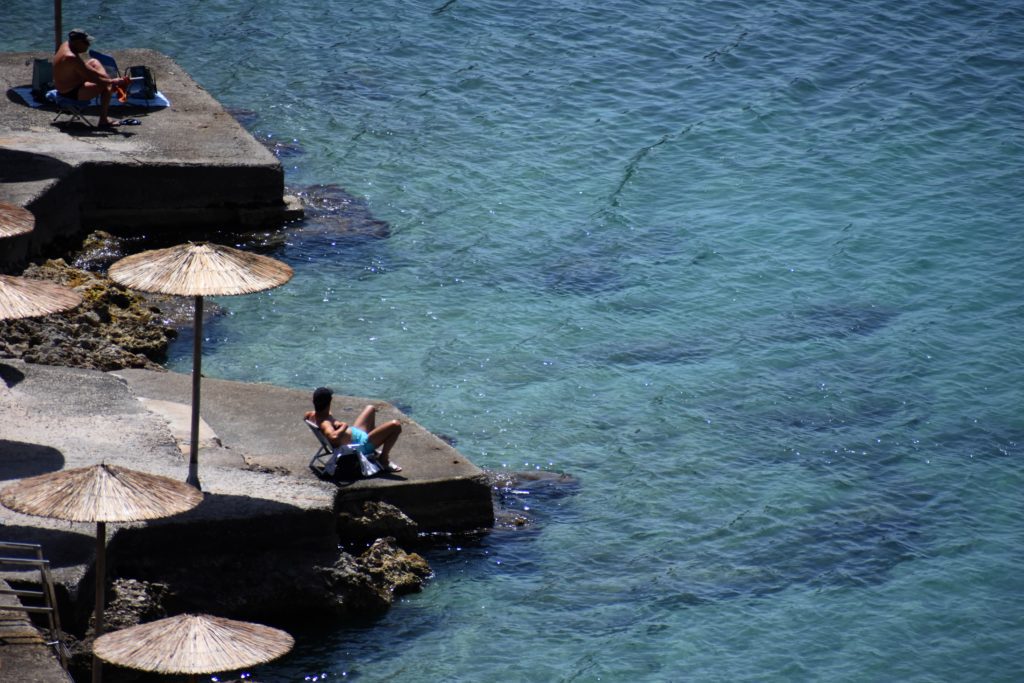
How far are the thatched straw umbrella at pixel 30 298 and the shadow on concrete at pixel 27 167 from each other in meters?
6.15

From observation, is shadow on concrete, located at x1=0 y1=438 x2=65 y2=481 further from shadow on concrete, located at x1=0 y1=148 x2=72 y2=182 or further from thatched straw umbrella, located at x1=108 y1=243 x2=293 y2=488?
shadow on concrete, located at x1=0 y1=148 x2=72 y2=182

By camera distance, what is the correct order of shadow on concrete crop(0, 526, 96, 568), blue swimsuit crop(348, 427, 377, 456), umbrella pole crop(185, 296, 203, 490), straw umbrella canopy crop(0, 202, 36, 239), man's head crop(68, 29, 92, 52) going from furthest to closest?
man's head crop(68, 29, 92, 52) < straw umbrella canopy crop(0, 202, 36, 239) < blue swimsuit crop(348, 427, 377, 456) < umbrella pole crop(185, 296, 203, 490) < shadow on concrete crop(0, 526, 96, 568)

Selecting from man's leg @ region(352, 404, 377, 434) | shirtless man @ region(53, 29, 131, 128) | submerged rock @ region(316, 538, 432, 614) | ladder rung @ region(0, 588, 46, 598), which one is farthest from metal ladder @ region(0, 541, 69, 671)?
shirtless man @ region(53, 29, 131, 128)

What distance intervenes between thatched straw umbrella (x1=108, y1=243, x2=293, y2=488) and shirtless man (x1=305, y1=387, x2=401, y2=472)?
52.6 inches

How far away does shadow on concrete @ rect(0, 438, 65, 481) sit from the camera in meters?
10.8

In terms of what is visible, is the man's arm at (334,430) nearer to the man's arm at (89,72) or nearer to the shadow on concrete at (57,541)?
the shadow on concrete at (57,541)

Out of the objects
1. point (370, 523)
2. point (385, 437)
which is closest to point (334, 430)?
point (385, 437)

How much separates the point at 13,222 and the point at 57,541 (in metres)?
3.77

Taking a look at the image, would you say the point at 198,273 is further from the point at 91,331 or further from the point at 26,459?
the point at 91,331

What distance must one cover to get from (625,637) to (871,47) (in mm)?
17702

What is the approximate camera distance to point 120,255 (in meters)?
17.2

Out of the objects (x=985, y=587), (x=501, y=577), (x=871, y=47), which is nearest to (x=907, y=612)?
(x=985, y=587)

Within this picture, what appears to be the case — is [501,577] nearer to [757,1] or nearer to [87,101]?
[87,101]

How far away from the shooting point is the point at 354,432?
12242 mm
